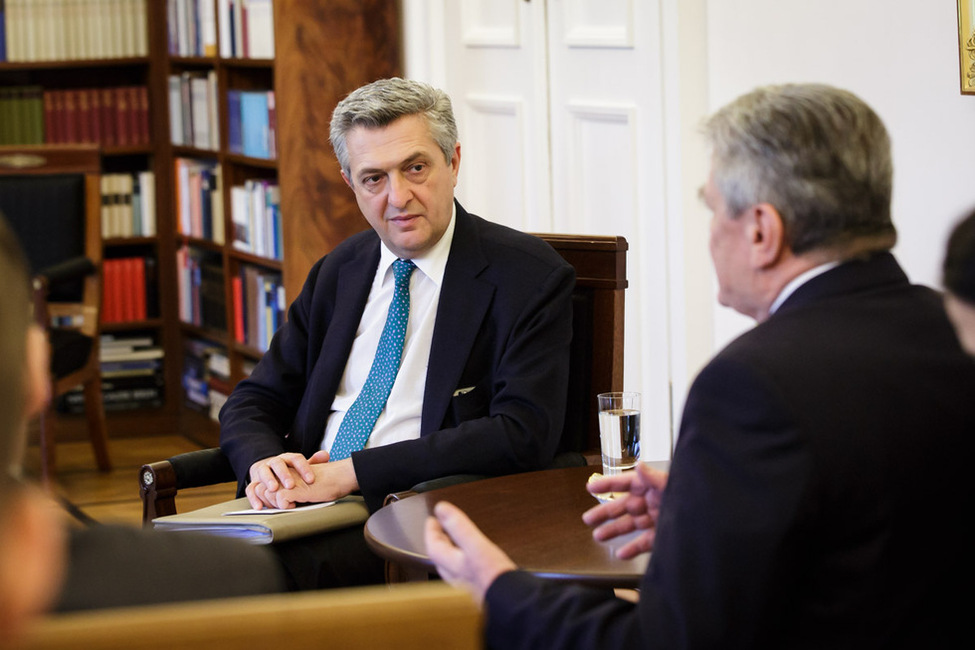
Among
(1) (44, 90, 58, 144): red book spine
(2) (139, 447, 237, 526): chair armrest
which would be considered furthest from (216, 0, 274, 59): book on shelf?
(2) (139, 447, 237, 526): chair armrest

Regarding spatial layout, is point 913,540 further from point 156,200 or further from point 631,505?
point 156,200

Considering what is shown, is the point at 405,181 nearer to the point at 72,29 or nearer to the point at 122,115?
the point at 122,115

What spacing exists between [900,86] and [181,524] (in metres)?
1.73

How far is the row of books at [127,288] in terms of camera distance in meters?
5.76

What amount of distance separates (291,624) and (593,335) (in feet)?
6.17

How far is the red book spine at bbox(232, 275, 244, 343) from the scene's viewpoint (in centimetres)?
525

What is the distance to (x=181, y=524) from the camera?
7.17 ft

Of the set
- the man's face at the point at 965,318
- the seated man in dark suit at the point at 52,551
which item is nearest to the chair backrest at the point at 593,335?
the man's face at the point at 965,318

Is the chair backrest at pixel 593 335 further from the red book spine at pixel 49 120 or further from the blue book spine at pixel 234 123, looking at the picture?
the red book spine at pixel 49 120

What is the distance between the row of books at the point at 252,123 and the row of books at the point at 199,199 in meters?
0.29

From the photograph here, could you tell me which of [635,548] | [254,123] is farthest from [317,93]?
[635,548]

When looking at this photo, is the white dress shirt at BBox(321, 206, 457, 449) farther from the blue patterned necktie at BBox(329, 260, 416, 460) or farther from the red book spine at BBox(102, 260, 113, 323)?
the red book spine at BBox(102, 260, 113, 323)

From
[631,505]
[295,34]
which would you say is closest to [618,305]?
[631,505]

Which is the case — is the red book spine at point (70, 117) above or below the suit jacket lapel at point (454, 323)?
above
